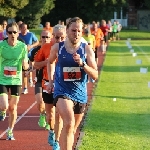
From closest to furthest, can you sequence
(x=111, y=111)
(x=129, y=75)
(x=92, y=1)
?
(x=111, y=111) → (x=129, y=75) → (x=92, y=1)

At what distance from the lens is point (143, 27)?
96.2m

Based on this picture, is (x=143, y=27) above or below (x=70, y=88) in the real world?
below

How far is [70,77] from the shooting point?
8453 millimetres

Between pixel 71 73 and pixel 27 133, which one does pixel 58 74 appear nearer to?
pixel 71 73

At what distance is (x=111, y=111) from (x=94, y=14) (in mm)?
70482

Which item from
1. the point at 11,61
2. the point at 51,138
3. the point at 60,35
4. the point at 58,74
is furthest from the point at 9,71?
the point at 58,74

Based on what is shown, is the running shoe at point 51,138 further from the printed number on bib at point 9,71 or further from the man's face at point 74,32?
the man's face at point 74,32

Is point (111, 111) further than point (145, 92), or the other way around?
point (145, 92)

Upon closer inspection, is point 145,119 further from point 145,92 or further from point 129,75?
point 129,75

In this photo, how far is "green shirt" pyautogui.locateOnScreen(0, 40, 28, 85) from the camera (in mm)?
11039

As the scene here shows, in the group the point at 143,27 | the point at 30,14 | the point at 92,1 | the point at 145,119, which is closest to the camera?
the point at 145,119

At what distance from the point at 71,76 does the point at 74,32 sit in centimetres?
60

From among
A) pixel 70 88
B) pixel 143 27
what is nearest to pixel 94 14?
pixel 143 27

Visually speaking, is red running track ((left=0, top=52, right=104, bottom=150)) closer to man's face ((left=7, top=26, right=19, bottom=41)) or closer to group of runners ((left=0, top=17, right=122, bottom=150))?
group of runners ((left=0, top=17, right=122, bottom=150))
